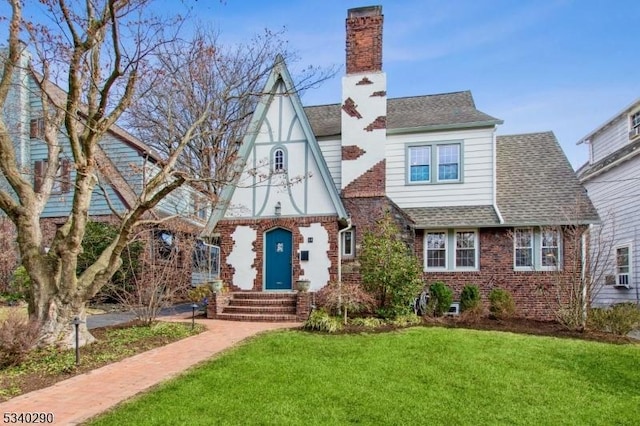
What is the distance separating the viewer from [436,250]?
48.8ft

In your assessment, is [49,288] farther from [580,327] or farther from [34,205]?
[580,327]

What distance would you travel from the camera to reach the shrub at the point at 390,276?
11.6m

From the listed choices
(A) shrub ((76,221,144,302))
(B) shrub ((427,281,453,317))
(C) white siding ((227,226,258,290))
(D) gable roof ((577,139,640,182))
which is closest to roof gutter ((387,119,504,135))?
(D) gable roof ((577,139,640,182))

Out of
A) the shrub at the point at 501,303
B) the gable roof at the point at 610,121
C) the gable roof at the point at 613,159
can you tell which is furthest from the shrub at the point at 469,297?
the gable roof at the point at 610,121

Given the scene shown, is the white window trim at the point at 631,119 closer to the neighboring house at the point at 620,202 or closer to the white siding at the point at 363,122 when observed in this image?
the neighboring house at the point at 620,202

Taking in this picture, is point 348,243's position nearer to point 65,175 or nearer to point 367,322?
point 367,322

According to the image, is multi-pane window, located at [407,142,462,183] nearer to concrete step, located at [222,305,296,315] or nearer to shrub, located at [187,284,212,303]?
concrete step, located at [222,305,296,315]

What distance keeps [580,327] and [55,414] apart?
1027cm

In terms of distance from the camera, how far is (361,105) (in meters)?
15.1

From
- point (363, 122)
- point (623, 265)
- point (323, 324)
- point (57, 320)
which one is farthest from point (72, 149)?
point (623, 265)

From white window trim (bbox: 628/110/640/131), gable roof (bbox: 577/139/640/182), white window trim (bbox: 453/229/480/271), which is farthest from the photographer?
white window trim (bbox: 628/110/640/131)

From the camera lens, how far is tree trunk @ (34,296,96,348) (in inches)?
312

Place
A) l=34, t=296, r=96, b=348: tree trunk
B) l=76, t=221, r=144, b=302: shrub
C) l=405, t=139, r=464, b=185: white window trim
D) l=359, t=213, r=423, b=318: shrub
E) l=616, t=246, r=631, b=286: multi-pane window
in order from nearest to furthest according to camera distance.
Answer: l=34, t=296, r=96, b=348: tree trunk < l=359, t=213, r=423, b=318: shrub < l=405, t=139, r=464, b=185: white window trim < l=616, t=246, r=631, b=286: multi-pane window < l=76, t=221, r=144, b=302: shrub

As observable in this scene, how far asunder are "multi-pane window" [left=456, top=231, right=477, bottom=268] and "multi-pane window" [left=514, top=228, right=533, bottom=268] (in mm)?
1294
